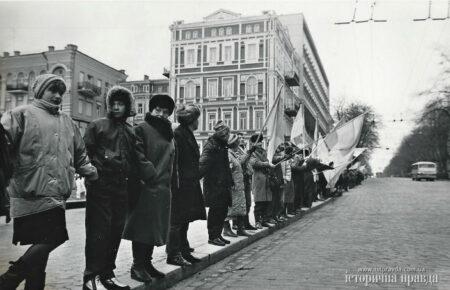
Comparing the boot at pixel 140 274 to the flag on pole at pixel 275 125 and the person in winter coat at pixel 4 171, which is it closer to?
the person in winter coat at pixel 4 171

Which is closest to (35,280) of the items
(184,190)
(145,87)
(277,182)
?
(184,190)

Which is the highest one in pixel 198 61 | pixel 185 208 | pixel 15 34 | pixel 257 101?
pixel 198 61

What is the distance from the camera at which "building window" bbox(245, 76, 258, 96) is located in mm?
50875

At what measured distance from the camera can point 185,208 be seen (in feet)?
20.1

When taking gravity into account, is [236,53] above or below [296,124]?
above

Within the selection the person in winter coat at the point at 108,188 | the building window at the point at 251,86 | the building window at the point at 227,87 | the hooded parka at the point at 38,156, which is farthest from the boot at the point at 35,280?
the building window at the point at 227,87

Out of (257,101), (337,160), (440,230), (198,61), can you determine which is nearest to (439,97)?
(257,101)

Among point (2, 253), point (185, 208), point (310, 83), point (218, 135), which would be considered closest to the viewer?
point (185, 208)

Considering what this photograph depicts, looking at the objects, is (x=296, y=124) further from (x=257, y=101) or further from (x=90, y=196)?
(x=257, y=101)

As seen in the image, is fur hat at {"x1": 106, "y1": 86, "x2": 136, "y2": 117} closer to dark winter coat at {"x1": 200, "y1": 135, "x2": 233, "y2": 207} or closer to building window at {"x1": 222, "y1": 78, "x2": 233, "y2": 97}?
dark winter coat at {"x1": 200, "y1": 135, "x2": 233, "y2": 207}

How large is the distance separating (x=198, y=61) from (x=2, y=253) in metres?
46.7

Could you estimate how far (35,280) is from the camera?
3.87m

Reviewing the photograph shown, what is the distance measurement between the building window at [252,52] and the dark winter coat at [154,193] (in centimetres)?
4627

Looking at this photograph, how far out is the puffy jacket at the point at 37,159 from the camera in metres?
3.76
